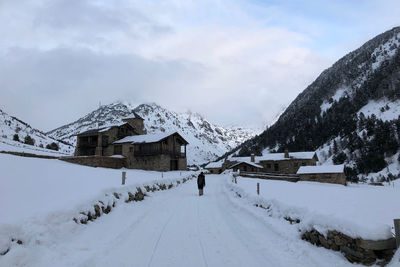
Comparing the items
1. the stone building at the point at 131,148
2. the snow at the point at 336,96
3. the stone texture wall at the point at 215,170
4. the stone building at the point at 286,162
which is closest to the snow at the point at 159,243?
the stone building at the point at 131,148

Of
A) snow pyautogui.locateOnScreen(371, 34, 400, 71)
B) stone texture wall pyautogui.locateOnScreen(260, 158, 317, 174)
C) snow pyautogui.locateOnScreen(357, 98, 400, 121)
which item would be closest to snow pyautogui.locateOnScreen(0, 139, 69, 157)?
stone texture wall pyautogui.locateOnScreen(260, 158, 317, 174)

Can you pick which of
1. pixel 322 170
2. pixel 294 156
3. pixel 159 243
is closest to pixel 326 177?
pixel 322 170

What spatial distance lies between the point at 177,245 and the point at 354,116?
11495 cm

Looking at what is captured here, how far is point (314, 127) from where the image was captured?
116375 mm

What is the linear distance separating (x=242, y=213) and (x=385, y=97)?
119 metres

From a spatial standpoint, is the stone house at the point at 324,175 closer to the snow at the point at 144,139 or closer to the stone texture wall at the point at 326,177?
the stone texture wall at the point at 326,177

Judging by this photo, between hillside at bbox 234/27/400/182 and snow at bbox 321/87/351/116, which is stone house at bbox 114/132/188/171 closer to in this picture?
hillside at bbox 234/27/400/182

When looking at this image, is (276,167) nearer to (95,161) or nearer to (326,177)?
(326,177)

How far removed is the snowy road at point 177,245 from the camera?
17.5ft

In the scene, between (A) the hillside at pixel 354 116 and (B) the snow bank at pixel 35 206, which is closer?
(B) the snow bank at pixel 35 206

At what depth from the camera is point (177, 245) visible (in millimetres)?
6430

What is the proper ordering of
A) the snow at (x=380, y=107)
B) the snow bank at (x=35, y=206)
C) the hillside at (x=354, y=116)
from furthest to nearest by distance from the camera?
1. the snow at (x=380, y=107)
2. the hillside at (x=354, y=116)
3. the snow bank at (x=35, y=206)

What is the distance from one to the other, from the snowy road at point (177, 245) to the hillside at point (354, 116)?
72.2 meters

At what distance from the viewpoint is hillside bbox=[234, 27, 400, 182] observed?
76375mm
